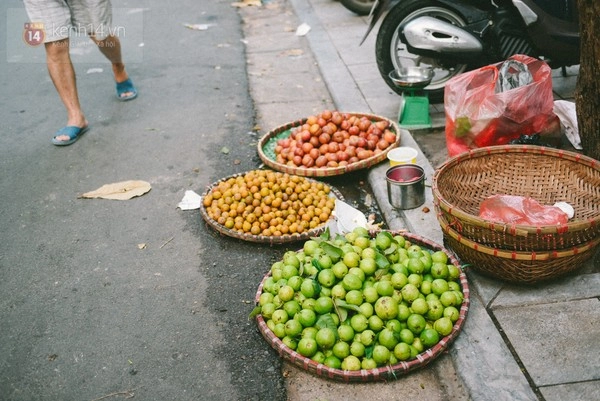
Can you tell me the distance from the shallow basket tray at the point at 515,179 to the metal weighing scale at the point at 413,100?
1318 millimetres

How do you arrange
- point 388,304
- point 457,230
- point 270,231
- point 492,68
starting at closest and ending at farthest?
point 388,304 < point 457,230 < point 270,231 < point 492,68

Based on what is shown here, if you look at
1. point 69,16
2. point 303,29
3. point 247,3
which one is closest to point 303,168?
point 69,16

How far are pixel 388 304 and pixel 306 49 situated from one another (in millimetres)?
5316

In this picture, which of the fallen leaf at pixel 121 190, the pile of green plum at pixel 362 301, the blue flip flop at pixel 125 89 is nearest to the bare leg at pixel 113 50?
the blue flip flop at pixel 125 89

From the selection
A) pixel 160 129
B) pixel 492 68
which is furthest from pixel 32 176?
pixel 492 68

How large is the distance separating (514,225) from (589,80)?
1.18 m

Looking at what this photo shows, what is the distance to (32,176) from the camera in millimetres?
4566

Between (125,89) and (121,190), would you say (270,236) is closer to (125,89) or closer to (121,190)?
(121,190)

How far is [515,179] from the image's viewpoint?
10.9 feet

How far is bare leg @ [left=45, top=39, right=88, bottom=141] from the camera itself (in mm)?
4746

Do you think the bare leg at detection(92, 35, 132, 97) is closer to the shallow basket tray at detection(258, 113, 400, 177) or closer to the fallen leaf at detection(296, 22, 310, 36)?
the shallow basket tray at detection(258, 113, 400, 177)

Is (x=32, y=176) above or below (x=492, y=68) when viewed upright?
below

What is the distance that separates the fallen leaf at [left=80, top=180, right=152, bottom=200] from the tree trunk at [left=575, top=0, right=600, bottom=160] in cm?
305

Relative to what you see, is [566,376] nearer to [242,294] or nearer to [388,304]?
[388,304]
